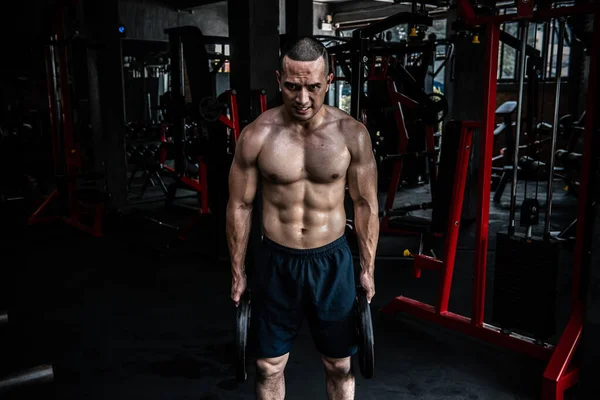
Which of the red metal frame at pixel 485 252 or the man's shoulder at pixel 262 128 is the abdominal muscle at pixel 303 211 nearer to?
the man's shoulder at pixel 262 128

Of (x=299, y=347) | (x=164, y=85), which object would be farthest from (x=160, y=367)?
(x=164, y=85)

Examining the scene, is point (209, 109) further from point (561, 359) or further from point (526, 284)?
point (561, 359)

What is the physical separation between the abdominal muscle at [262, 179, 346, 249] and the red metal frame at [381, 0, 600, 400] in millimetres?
1005

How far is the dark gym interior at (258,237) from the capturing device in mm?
2135

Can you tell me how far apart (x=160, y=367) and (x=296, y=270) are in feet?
3.44

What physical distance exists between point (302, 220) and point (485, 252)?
114cm

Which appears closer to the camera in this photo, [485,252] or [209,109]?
[485,252]

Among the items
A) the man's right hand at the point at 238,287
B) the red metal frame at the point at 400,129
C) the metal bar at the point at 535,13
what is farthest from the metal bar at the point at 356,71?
the man's right hand at the point at 238,287

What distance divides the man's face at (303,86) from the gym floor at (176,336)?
0.99 m

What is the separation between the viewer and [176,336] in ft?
8.59

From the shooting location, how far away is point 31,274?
3576 mm

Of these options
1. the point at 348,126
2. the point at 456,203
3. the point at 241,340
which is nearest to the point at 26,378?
the point at 241,340

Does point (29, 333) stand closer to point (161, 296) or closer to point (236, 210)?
point (161, 296)

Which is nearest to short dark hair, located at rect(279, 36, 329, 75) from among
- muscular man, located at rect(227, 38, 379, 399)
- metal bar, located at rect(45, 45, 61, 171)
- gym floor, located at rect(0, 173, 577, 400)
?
muscular man, located at rect(227, 38, 379, 399)
